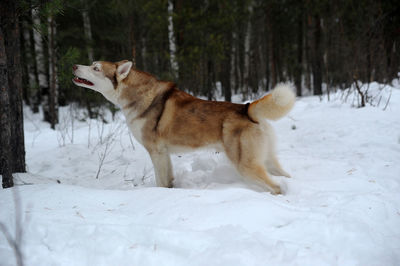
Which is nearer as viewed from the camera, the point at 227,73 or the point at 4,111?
the point at 4,111

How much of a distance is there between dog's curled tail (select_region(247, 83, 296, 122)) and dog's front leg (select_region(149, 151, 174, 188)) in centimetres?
126

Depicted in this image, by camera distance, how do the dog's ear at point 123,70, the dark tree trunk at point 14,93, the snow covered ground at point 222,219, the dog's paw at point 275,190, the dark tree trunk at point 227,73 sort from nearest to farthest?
1. the snow covered ground at point 222,219
2. the dog's paw at point 275,190
3. the dark tree trunk at point 14,93
4. the dog's ear at point 123,70
5. the dark tree trunk at point 227,73

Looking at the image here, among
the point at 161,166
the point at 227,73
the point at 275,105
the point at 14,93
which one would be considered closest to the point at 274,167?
the point at 275,105

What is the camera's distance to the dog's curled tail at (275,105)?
2.79 metres

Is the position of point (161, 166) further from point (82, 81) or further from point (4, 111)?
point (4, 111)

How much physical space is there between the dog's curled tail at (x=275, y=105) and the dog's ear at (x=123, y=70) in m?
1.66

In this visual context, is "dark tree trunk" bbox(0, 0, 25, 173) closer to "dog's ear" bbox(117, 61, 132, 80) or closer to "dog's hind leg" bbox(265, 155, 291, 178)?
"dog's ear" bbox(117, 61, 132, 80)

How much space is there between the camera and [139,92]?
11.7 feet

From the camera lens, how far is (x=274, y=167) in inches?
133

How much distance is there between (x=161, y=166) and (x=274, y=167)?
4.78ft

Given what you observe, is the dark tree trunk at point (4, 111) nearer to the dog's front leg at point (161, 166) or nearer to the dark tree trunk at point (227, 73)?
the dog's front leg at point (161, 166)

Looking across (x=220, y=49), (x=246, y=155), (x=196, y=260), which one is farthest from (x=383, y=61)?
(x=196, y=260)

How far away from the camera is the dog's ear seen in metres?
3.44

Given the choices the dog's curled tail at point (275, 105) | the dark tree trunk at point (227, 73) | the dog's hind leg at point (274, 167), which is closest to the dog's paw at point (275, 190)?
the dog's hind leg at point (274, 167)
